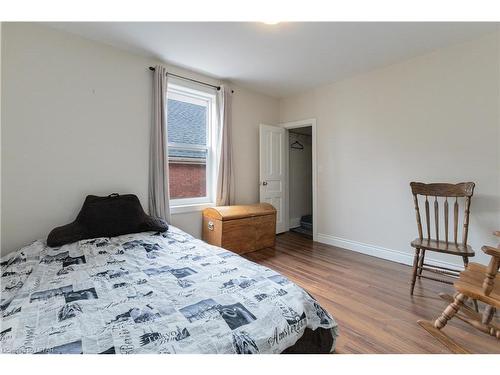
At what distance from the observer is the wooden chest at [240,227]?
2957 millimetres

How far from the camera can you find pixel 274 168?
13.3 ft

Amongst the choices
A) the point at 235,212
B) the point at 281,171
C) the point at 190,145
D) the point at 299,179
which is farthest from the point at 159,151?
the point at 299,179

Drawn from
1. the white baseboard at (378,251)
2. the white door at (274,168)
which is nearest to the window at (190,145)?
the white door at (274,168)

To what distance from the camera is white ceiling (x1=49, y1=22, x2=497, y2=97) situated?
2145 mm

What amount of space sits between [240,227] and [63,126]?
86.4 inches

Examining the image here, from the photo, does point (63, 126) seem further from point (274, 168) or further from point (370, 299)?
point (370, 299)

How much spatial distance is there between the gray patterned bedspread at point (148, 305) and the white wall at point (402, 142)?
2.18 m

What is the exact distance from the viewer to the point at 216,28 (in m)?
2.16

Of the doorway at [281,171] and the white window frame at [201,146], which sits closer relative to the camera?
the white window frame at [201,146]

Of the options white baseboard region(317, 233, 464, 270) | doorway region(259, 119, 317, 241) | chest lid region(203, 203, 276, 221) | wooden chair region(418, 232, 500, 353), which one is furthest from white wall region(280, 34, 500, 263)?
wooden chair region(418, 232, 500, 353)

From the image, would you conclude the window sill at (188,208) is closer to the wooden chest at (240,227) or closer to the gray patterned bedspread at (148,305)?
the wooden chest at (240,227)

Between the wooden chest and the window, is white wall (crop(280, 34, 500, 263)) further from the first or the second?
the window
